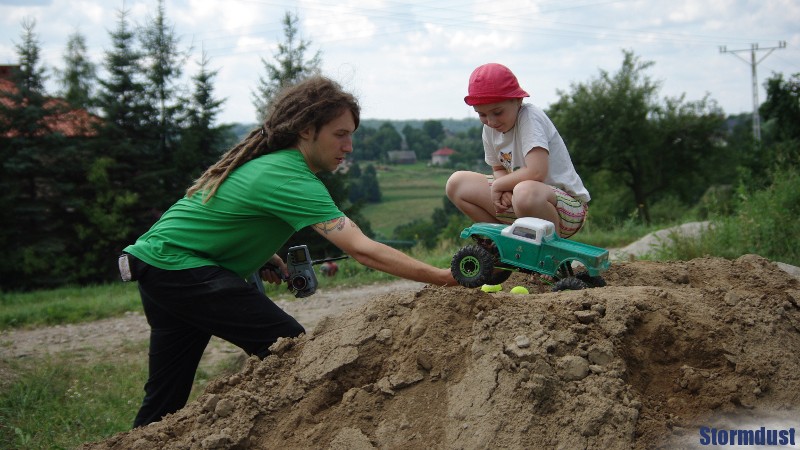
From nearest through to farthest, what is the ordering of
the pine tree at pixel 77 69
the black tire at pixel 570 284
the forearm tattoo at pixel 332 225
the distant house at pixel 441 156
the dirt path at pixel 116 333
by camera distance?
the forearm tattoo at pixel 332 225 → the black tire at pixel 570 284 → the dirt path at pixel 116 333 → the pine tree at pixel 77 69 → the distant house at pixel 441 156

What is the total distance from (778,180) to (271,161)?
7.43 m

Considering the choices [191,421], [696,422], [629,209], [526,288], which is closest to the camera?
[696,422]

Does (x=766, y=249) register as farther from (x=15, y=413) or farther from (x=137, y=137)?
(x=137, y=137)

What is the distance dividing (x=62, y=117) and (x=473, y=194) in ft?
72.9

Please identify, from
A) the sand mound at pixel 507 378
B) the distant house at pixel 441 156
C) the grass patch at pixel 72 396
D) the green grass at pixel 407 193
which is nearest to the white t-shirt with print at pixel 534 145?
the sand mound at pixel 507 378

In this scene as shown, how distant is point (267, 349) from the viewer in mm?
3396

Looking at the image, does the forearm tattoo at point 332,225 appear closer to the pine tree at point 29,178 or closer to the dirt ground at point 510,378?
the dirt ground at point 510,378

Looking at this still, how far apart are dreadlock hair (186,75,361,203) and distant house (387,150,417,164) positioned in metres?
51.8

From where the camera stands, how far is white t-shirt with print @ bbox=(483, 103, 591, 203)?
3959 millimetres

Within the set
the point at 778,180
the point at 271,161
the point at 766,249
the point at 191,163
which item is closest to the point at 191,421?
the point at 271,161

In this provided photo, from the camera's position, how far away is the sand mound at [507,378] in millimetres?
2641

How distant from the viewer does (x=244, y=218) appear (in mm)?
3428

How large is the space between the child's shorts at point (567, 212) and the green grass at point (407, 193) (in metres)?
40.4

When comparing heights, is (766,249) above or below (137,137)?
below
